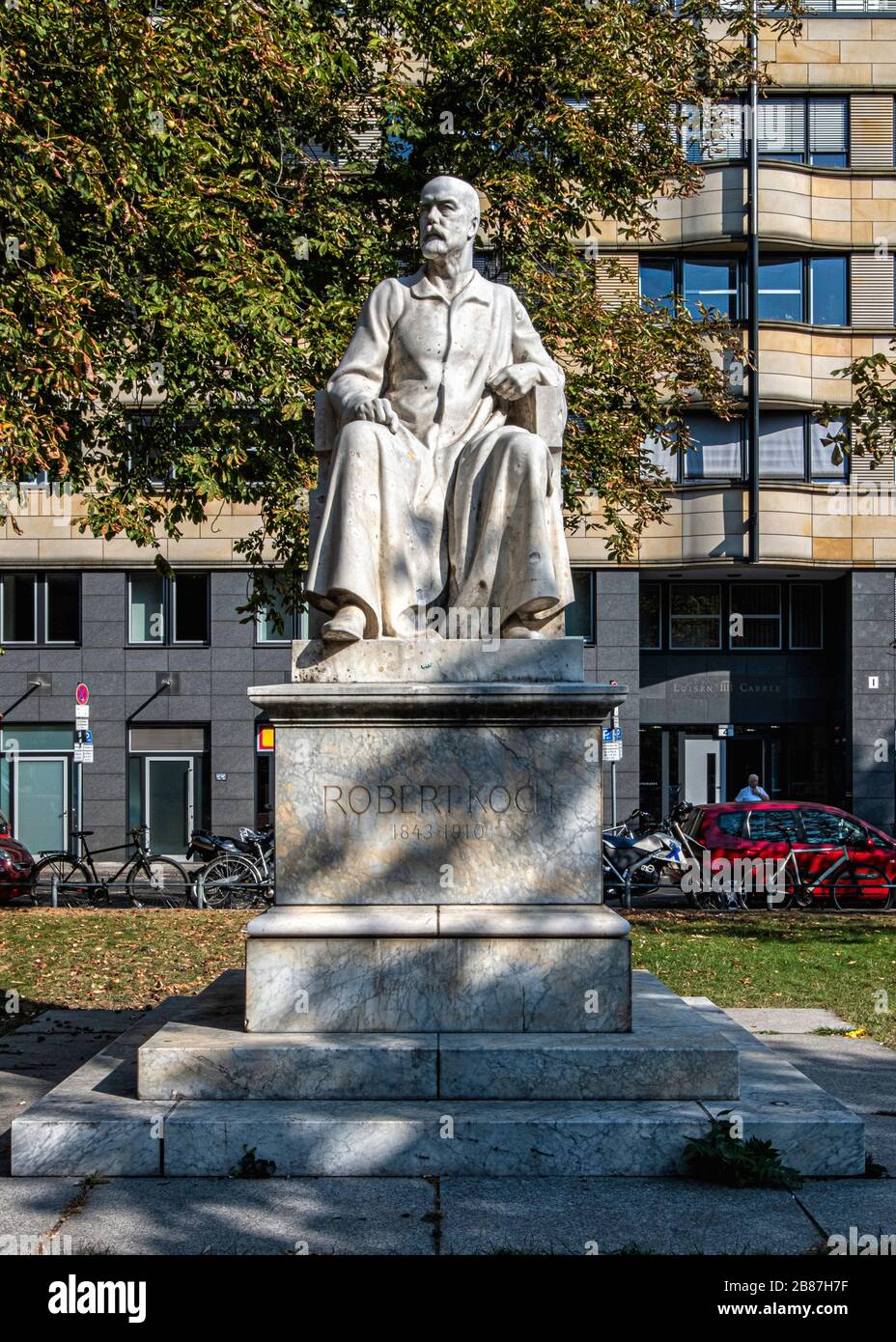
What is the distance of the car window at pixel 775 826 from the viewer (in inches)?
745

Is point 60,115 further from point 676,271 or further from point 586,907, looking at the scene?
point 676,271

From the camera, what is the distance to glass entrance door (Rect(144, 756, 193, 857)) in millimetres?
28594

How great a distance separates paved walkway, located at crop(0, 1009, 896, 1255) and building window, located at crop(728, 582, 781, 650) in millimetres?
25234

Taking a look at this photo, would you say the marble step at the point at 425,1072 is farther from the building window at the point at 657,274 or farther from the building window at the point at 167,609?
the building window at the point at 657,274

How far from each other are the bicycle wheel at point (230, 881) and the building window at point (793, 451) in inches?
587

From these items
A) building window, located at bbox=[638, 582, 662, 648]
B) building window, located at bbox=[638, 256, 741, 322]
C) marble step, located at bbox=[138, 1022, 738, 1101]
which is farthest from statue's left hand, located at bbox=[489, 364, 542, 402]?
building window, located at bbox=[638, 582, 662, 648]

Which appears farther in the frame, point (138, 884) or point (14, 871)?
point (138, 884)

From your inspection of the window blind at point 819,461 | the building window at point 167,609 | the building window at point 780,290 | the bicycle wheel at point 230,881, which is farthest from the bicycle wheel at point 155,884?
the building window at point 780,290

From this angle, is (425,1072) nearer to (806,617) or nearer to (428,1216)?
(428,1216)

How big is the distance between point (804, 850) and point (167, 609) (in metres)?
14.8

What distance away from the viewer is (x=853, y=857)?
18.6 metres

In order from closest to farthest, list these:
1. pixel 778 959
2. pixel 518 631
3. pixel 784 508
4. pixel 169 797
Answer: pixel 518 631 → pixel 778 959 → pixel 784 508 → pixel 169 797

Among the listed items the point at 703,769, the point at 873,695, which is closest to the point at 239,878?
the point at 703,769

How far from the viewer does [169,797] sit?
1128 inches
